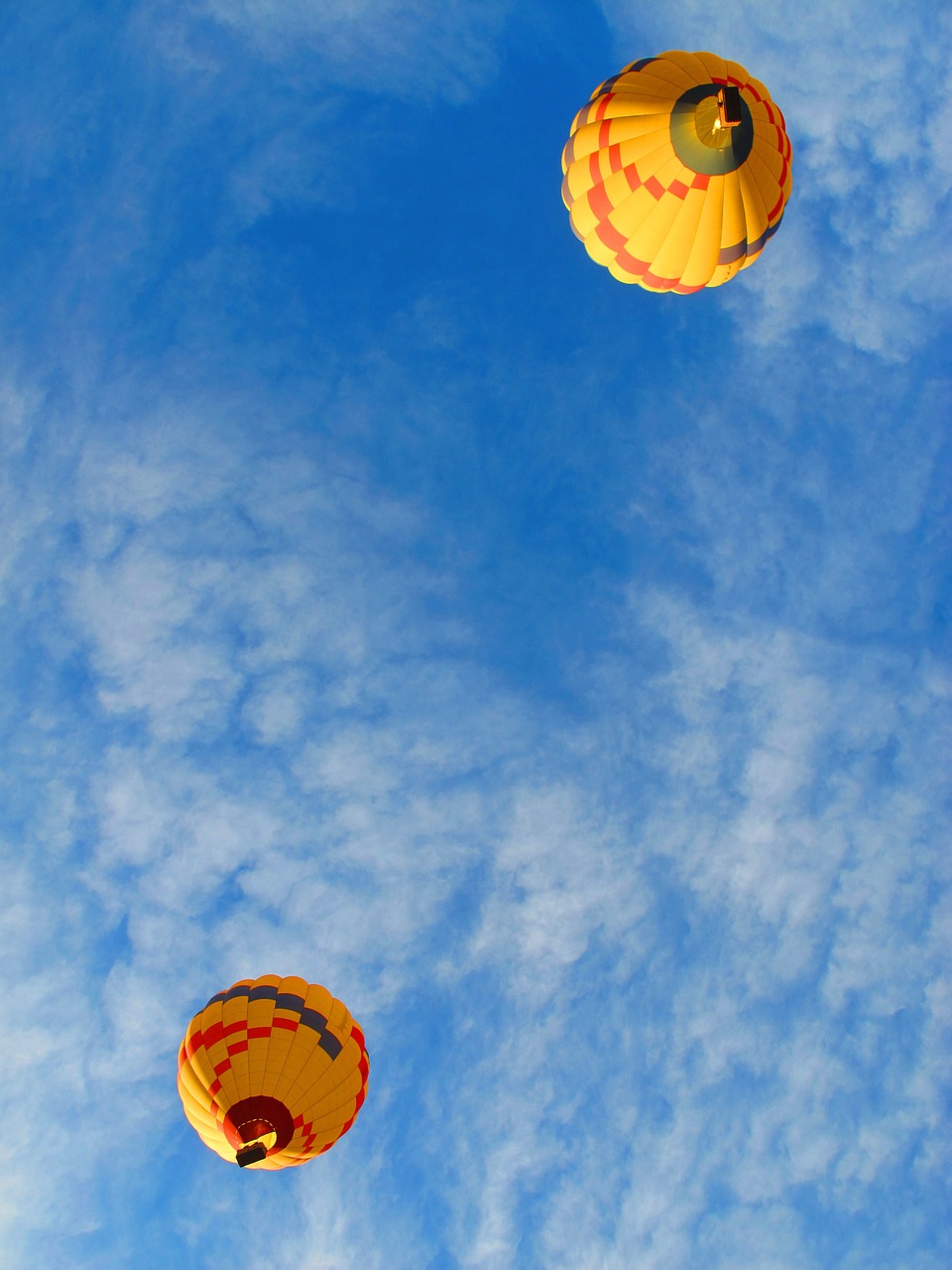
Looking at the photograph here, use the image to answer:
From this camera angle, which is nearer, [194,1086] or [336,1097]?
[194,1086]

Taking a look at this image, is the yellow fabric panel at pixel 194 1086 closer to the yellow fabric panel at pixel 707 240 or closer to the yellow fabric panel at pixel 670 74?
the yellow fabric panel at pixel 707 240

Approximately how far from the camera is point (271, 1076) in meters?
14.2

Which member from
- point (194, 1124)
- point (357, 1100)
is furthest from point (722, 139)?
point (194, 1124)

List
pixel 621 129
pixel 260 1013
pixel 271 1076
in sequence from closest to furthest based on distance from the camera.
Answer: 1. pixel 621 129
2. pixel 271 1076
3. pixel 260 1013

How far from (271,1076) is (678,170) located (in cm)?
1679

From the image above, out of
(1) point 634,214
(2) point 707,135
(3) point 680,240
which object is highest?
(1) point 634,214

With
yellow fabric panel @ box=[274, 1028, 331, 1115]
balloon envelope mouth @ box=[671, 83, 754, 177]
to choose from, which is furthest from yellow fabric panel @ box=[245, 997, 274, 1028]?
balloon envelope mouth @ box=[671, 83, 754, 177]

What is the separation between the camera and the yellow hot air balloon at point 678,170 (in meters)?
12.5

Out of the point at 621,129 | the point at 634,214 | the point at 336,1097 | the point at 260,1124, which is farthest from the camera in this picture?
the point at 336,1097

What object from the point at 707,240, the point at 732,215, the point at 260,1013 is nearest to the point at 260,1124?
the point at 260,1013

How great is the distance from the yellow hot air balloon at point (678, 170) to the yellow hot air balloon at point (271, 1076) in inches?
585

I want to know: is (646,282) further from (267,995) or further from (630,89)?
(267,995)

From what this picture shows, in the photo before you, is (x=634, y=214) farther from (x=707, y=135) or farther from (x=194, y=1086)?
(x=194, y=1086)

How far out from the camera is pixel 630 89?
504 inches
